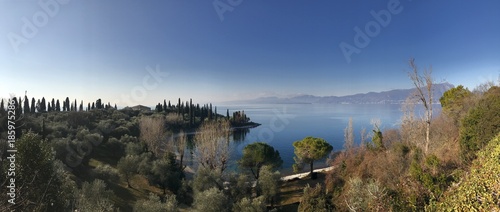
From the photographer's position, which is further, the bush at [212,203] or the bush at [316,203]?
the bush at [212,203]

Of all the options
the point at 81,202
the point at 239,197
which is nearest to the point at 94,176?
the point at 81,202

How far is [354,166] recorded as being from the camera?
21.3 m

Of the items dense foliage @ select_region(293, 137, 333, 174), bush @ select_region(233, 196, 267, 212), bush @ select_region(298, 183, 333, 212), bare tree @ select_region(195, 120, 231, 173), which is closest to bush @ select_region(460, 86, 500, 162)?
bush @ select_region(298, 183, 333, 212)

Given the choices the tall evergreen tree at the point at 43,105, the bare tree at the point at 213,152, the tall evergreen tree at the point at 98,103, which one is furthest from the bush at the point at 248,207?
the tall evergreen tree at the point at 98,103

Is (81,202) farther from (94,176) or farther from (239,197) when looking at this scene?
(239,197)

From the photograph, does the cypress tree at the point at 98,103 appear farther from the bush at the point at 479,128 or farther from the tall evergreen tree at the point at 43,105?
the bush at the point at 479,128

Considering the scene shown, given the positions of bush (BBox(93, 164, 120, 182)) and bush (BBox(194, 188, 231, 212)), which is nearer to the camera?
bush (BBox(194, 188, 231, 212))

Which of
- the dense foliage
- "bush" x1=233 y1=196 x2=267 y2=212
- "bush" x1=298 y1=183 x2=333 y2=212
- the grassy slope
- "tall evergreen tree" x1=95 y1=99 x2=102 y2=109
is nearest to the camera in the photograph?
the grassy slope

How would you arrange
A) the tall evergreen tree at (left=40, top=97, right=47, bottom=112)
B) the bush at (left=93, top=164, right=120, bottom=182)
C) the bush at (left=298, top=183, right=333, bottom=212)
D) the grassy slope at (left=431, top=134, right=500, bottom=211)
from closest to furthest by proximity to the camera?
the grassy slope at (left=431, top=134, right=500, bottom=211) → the bush at (left=298, top=183, right=333, bottom=212) → the bush at (left=93, top=164, right=120, bottom=182) → the tall evergreen tree at (left=40, top=97, right=47, bottom=112)

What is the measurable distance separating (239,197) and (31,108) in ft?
229

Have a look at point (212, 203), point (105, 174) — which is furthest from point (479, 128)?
point (105, 174)

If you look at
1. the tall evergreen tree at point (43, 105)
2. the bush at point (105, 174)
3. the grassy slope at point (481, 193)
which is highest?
the tall evergreen tree at point (43, 105)

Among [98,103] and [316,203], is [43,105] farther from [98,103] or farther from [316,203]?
[316,203]

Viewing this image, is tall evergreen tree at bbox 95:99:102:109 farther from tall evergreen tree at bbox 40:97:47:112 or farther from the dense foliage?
the dense foliage
